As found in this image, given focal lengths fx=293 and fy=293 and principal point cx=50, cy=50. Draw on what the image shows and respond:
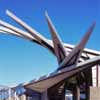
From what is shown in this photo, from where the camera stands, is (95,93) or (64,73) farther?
(64,73)

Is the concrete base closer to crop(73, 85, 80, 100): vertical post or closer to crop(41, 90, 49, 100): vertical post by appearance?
crop(73, 85, 80, 100): vertical post

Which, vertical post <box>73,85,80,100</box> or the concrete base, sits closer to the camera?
the concrete base

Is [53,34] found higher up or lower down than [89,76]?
higher up

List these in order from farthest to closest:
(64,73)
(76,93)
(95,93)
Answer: (76,93) → (64,73) → (95,93)

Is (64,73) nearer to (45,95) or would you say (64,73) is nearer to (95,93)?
(95,93)

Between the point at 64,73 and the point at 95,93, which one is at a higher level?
the point at 64,73

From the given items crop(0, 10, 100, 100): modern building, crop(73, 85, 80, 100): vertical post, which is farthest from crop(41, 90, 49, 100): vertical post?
crop(73, 85, 80, 100): vertical post

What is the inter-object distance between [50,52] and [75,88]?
5.82 m

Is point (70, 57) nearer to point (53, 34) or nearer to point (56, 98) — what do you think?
point (53, 34)

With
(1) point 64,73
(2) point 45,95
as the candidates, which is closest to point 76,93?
(1) point 64,73

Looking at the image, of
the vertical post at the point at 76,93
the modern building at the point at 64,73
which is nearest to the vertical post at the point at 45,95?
the modern building at the point at 64,73

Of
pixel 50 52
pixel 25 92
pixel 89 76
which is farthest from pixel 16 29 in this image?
pixel 89 76

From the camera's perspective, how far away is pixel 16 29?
29.3 m

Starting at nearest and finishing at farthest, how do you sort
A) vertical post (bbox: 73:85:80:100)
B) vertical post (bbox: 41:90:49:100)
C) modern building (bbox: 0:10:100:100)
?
modern building (bbox: 0:10:100:100)
vertical post (bbox: 73:85:80:100)
vertical post (bbox: 41:90:49:100)
